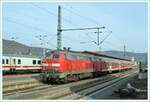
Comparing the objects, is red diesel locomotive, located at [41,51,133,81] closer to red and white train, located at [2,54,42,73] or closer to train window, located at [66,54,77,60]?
train window, located at [66,54,77,60]

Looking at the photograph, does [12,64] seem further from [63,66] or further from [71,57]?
[63,66]

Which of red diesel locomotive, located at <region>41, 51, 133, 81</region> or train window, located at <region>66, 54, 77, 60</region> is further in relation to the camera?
train window, located at <region>66, 54, 77, 60</region>

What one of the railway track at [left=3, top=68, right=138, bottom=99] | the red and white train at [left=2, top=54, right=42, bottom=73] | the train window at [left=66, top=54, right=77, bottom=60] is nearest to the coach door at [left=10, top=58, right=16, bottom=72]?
the red and white train at [left=2, top=54, right=42, bottom=73]

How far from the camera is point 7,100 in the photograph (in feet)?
54.9

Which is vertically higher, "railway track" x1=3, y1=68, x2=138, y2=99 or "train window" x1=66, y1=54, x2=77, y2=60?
"train window" x1=66, y1=54, x2=77, y2=60

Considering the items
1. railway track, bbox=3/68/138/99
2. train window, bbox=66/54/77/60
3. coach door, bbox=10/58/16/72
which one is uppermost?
train window, bbox=66/54/77/60

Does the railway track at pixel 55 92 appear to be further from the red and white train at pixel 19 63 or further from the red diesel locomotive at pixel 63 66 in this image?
the red and white train at pixel 19 63

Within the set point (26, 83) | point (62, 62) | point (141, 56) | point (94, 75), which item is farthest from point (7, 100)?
point (141, 56)

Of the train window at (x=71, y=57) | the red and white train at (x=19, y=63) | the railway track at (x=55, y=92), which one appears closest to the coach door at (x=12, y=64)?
the red and white train at (x=19, y=63)

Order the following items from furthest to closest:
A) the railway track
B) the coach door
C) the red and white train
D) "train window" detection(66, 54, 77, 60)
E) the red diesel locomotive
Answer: the coach door
the red and white train
"train window" detection(66, 54, 77, 60)
the red diesel locomotive
the railway track

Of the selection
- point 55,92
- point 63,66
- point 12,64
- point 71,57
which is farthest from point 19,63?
point 55,92

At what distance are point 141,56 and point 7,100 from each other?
151211mm

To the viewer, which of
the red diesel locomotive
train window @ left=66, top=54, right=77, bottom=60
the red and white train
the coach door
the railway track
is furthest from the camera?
the coach door

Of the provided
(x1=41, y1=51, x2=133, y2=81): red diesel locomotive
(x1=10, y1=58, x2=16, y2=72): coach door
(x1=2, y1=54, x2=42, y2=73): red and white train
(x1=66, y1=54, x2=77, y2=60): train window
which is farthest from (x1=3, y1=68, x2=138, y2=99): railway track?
(x1=10, y1=58, x2=16, y2=72): coach door
